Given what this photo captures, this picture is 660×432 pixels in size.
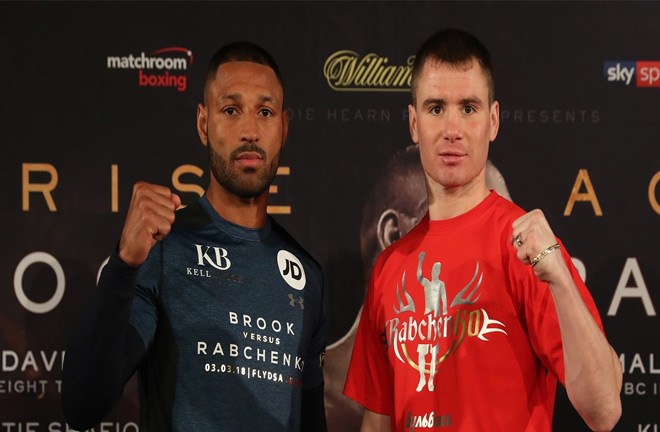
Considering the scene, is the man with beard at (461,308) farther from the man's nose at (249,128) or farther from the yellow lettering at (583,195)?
the yellow lettering at (583,195)

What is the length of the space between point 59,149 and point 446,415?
5.27ft

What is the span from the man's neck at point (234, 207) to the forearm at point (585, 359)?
888 millimetres

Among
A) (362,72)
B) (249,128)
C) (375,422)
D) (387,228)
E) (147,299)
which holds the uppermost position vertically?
(362,72)

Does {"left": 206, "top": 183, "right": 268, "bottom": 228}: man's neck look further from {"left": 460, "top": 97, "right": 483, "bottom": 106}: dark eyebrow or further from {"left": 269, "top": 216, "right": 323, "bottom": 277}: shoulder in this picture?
{"left": 460, "top": 97, "right": 483, "bottom": 106}: dark eyebrow

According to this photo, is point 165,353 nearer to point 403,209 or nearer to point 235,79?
point 235,79

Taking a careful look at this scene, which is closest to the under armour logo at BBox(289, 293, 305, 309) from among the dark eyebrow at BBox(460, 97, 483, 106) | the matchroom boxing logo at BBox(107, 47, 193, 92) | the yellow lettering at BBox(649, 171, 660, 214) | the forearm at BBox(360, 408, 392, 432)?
the forearm at BBox(360, 408, 392, 432)

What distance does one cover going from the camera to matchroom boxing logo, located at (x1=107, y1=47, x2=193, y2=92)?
259cm

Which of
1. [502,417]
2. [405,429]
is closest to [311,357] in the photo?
[405,429]

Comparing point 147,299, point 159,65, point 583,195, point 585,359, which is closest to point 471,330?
point 585,359

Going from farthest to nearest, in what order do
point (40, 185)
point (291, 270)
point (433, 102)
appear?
point (40, 185), point (291, 270), point (433, 102)

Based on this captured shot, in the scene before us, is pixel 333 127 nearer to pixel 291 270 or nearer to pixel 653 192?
pixel 291 270

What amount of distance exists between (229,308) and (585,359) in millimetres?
892

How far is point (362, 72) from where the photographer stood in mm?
2592

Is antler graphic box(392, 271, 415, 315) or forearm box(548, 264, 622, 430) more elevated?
antler graphic box(392, 271, 415, 315)
